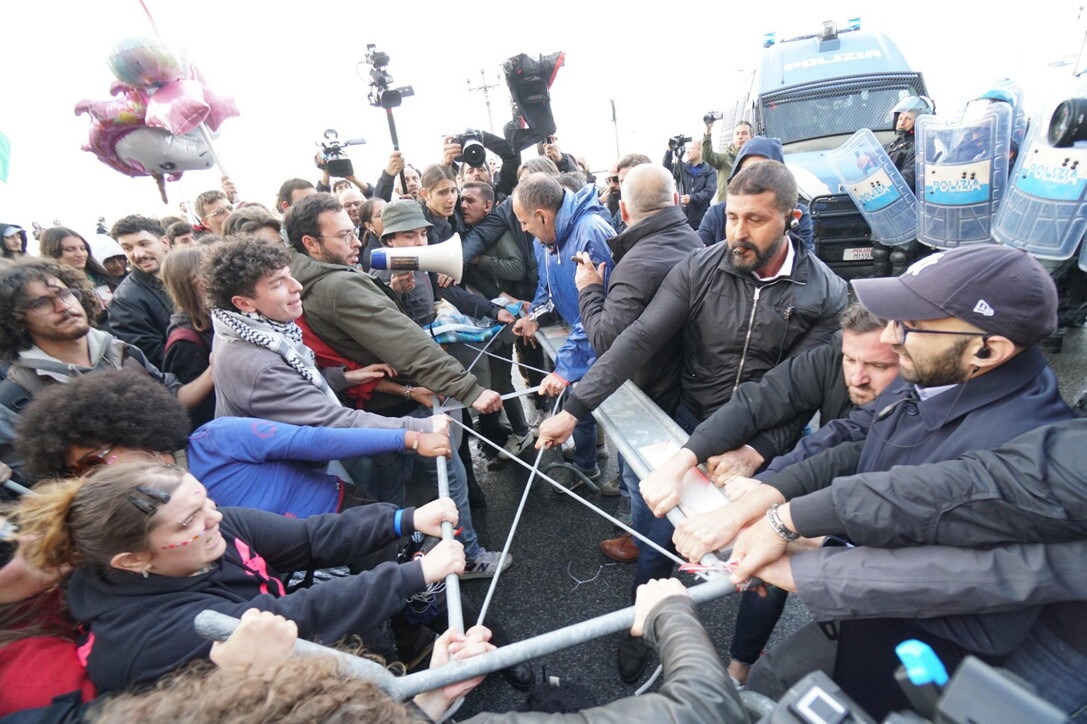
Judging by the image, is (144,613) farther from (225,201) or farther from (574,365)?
(225,201)

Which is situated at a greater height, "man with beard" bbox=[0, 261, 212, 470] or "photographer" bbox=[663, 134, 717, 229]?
"man with beard" bbox=[0, 261, 212, 470]

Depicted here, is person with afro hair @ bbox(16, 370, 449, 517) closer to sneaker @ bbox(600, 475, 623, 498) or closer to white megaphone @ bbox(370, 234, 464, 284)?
white megaphone @ bbox(370, 234, 464, 284)

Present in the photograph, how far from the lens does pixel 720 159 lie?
8.14m

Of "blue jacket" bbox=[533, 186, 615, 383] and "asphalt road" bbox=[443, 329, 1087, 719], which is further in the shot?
"blue jacket" bbox=[533, 186, 615, 383]

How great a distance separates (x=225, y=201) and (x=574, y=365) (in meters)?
4.28

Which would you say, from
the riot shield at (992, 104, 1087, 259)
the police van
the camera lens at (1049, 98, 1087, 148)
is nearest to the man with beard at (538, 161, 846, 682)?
the camera lens at (1049, 98, 1087, 148)

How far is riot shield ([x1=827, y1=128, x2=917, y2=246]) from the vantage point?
5035 mm

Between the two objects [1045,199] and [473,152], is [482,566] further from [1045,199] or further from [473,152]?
[1045,199]

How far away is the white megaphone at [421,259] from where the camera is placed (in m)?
2.86

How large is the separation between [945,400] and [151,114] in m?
7.14

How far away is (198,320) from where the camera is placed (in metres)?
2.70

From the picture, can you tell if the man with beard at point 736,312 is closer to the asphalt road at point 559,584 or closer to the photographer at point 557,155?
the asphalt road at point 559,584

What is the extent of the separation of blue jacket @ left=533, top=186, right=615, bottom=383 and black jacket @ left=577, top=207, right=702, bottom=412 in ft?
0.94

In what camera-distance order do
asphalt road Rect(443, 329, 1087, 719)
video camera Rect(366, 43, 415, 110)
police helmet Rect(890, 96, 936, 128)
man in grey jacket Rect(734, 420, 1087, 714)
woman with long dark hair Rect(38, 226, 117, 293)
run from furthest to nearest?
police helmet Rect(890, 96, 936, 128)
video camera Rect(366, 43, 415, 110)
woman with long dark hair Rect(38, 226, 117, 293)
asphalt road Rect(443, 329, 1087, 719)
man in grey jacket Rect(734, 420, 1087, 714)
